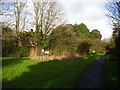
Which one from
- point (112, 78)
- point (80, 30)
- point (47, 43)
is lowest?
point (112, 78)

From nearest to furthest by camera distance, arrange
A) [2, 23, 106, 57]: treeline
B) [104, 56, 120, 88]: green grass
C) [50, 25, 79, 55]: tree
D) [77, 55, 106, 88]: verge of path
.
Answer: [77, 55, 106, 88]: verge of path, [104, 56, 120, 88]: green grass, [2, 23, 106, 57]: treeline, [50, 25, 79, 55]: tree

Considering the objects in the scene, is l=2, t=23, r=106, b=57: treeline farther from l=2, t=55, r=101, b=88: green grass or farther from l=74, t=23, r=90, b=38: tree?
l=74, t=23, r=90, b=38: tree

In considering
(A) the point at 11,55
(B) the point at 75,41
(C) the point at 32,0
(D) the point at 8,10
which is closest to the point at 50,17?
(C) the point at 32,0

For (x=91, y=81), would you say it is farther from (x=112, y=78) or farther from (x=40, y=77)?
(x=40, y=77)

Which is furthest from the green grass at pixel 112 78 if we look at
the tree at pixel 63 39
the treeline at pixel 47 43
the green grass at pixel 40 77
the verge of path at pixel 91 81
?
→ the tree at pixel 63 39

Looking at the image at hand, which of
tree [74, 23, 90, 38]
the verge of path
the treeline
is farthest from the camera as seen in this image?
tree [74, 23, 90, 38]

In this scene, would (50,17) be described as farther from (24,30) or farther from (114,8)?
(114,8)

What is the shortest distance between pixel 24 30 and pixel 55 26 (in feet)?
20.3

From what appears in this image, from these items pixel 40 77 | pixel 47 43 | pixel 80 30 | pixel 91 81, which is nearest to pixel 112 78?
pixel 91 81

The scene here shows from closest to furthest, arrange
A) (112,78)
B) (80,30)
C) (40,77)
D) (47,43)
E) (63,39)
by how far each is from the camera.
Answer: (112,78), (40,77), (63,39), (47,43), (80,30)

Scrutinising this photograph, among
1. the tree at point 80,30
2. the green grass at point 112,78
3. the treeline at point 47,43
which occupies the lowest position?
the green grass at point 112,78

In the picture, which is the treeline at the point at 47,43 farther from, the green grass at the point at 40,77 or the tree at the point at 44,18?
the green grass at the point at 40,77

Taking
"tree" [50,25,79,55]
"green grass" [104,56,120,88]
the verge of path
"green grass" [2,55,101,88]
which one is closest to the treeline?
Answer: "tree" [50,25,79,55]

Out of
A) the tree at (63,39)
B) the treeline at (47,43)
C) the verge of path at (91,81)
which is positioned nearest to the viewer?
the verge of path at (91,81)
